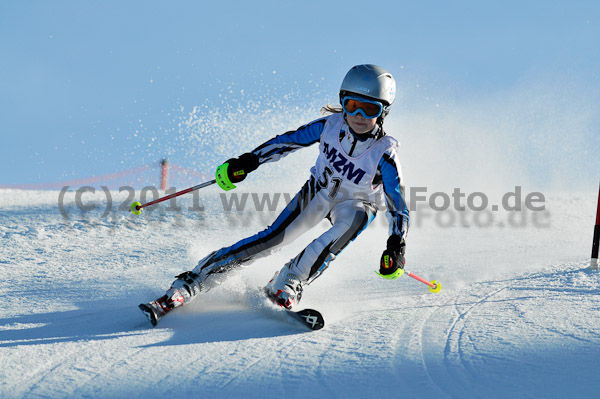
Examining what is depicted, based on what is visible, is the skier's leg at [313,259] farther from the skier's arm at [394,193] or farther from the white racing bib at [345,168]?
the skier's arm at [394,193]

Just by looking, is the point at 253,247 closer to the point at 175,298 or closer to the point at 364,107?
the point at 175,298

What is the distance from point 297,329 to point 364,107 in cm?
148

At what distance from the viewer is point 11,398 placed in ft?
7.87

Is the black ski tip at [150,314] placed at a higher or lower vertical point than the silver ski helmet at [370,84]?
lower

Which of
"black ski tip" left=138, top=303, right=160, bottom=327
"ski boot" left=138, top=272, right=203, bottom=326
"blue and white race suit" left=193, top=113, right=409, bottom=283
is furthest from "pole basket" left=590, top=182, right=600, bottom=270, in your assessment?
"black ski tip" left=138, top=303, right=160, bottom=327

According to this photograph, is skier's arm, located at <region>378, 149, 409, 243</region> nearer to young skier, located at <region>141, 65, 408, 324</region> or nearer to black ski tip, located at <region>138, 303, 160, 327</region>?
young skier, located at <region>141, 65, 408, 324</region>

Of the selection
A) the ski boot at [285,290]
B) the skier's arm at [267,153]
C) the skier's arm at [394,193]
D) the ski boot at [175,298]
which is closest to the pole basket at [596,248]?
the skier's arm at [394,193]

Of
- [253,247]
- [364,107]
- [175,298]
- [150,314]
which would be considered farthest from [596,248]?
[150,314]

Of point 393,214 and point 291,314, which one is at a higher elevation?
point 393,214

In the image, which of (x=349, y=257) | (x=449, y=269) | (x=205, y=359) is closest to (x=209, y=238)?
(x=349, y=257)

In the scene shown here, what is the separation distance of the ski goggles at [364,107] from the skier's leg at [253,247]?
2.20 feet

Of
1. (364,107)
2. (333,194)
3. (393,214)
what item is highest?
(364,107)

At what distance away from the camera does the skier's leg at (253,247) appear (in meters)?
3.73

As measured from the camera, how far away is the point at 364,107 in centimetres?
367
